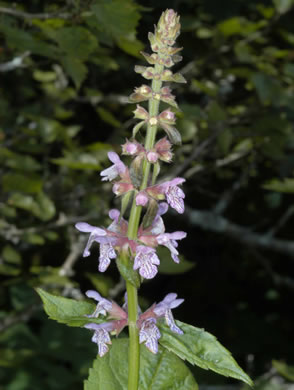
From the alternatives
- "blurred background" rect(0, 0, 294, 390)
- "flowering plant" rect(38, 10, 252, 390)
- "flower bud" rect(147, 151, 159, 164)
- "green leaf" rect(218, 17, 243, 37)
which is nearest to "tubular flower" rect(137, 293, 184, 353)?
"flowering plant" rect(38, 10, 252, 390)

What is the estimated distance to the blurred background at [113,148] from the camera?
2.63m

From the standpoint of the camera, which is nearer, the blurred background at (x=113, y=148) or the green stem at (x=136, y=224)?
the green stem at (x=136, y=224)

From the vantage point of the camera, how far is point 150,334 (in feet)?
4.47

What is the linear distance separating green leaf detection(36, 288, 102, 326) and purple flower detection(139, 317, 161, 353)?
0.13 metres

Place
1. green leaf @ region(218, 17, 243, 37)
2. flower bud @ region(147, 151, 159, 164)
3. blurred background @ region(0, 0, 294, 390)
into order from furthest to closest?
green leaf @ region(218, 17, 243, 37), blurred background @ region(0, 0, 294, 390), flower bud @ region(147, 151, 159, 164)

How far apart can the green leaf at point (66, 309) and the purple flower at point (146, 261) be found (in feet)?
0.71

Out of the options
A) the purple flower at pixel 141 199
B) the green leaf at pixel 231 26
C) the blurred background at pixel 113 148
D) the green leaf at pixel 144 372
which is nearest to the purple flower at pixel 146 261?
the purple flower at pixel 141 199

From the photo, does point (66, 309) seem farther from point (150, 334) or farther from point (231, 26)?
point (231, 26)

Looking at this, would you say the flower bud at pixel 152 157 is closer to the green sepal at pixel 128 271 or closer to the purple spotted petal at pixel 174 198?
the purple spotted petal at pixel 174 198

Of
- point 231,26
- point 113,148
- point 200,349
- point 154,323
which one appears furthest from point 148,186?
point 231,26

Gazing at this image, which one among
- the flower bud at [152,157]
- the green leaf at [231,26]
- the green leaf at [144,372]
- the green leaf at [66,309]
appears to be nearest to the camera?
the flower bud at [152,157]

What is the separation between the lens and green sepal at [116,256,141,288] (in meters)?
1.29

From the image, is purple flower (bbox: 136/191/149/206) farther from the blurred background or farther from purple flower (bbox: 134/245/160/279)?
the blurred background

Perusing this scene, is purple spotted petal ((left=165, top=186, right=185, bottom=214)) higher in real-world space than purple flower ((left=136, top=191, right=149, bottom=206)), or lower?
lower
